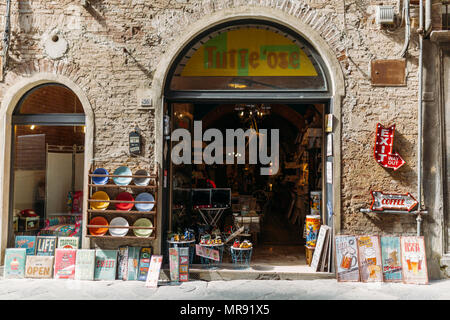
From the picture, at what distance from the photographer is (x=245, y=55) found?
20.0 ft

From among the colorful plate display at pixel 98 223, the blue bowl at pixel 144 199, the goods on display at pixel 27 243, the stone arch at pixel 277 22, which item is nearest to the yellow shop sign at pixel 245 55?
the stone arch at pixel 277 22

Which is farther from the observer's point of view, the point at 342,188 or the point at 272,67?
the point at 272,67

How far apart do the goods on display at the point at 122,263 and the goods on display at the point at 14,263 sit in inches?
63.7

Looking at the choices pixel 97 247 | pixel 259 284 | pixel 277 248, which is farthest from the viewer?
pixel 277 248

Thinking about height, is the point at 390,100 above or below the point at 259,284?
above

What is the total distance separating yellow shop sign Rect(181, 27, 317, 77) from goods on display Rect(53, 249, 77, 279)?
3650 mm

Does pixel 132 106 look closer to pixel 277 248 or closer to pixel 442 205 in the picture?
pixel 277 248

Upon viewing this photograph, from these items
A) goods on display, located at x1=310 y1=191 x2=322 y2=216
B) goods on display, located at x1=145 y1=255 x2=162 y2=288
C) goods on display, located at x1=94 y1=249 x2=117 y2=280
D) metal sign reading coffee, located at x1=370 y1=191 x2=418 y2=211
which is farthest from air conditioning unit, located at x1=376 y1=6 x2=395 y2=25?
goods on display, located at x1=94 y1=249 x2=117 y2=280

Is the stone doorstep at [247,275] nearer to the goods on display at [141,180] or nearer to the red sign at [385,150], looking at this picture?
the goods on display at [141,180]

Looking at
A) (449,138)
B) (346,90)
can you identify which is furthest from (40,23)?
(449,138)

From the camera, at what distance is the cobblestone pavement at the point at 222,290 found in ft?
15.8

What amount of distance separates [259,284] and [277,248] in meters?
2.28

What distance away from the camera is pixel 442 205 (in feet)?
18.1

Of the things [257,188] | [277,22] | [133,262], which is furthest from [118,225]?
[257,188]
